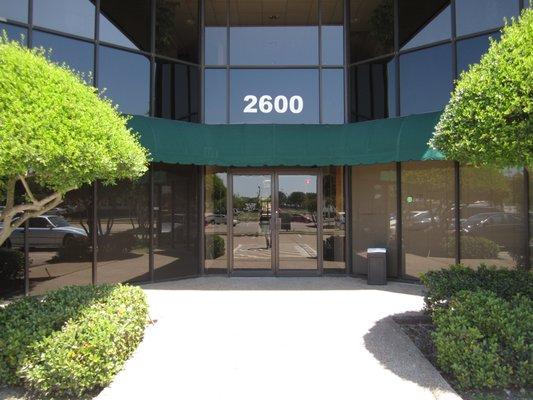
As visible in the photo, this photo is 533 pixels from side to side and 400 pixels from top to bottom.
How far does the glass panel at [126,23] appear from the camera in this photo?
9.07 meters

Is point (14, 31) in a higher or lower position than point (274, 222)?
higher

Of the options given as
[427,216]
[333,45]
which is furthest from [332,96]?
[427,216]

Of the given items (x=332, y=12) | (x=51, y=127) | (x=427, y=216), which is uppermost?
(x=332, y=12)

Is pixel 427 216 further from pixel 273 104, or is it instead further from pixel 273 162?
pixel 273 104

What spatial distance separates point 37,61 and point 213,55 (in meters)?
6.37

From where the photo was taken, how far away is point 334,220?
10.4m

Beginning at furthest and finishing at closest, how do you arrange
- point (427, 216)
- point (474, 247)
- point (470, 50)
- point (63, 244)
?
point (427, 216), point (470, 50), point (474, 247), point (63, 244)

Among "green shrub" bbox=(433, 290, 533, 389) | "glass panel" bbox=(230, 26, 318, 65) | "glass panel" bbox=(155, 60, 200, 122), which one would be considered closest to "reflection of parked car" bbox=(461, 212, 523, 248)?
"green shrub" bbox=(433, 290, 533, 389)

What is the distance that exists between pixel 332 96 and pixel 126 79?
15.4ft

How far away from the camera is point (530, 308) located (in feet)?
15.2

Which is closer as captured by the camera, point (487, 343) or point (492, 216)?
point (487, 343)

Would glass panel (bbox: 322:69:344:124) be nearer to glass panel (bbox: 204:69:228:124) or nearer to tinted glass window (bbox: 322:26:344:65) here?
tinted glass window (bbox: 322:26:344:65)

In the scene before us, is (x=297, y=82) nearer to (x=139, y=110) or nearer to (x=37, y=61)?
(x=139, y=110)

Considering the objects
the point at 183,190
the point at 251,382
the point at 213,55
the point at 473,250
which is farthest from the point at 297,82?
the point at 251,382
